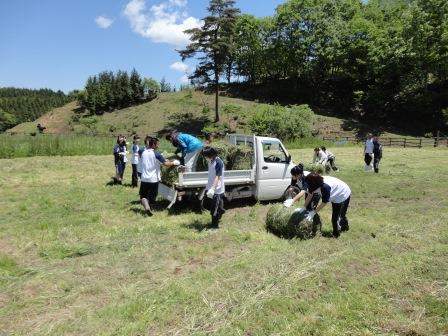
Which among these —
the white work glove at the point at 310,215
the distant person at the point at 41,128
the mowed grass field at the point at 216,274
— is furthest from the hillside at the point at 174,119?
the white work glove at the point at 310,215

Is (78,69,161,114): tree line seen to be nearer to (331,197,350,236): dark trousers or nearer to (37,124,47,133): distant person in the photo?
(37,124,47,133): distant person

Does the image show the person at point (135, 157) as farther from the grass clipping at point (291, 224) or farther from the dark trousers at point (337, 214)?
the dark trousers at point (337, 214)

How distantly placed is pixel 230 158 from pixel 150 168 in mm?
2310

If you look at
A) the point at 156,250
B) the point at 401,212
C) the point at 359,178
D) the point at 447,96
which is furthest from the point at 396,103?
the point at 156,250

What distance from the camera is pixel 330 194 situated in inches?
329

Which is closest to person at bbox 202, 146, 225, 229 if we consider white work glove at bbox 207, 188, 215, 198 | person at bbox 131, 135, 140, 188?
white work glove at bbox 207, 188, 215, 198

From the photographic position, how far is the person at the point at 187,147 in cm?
1080

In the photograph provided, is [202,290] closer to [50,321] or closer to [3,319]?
[50,321]

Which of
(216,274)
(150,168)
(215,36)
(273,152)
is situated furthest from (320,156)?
(215,36)

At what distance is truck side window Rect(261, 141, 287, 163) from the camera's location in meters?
11.9

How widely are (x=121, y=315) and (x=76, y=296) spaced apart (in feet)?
3.32

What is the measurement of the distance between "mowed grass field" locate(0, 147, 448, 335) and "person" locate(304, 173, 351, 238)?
45 cm

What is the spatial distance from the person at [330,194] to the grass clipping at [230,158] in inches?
135

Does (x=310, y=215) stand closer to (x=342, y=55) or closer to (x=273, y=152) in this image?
(x=273, y=152)
